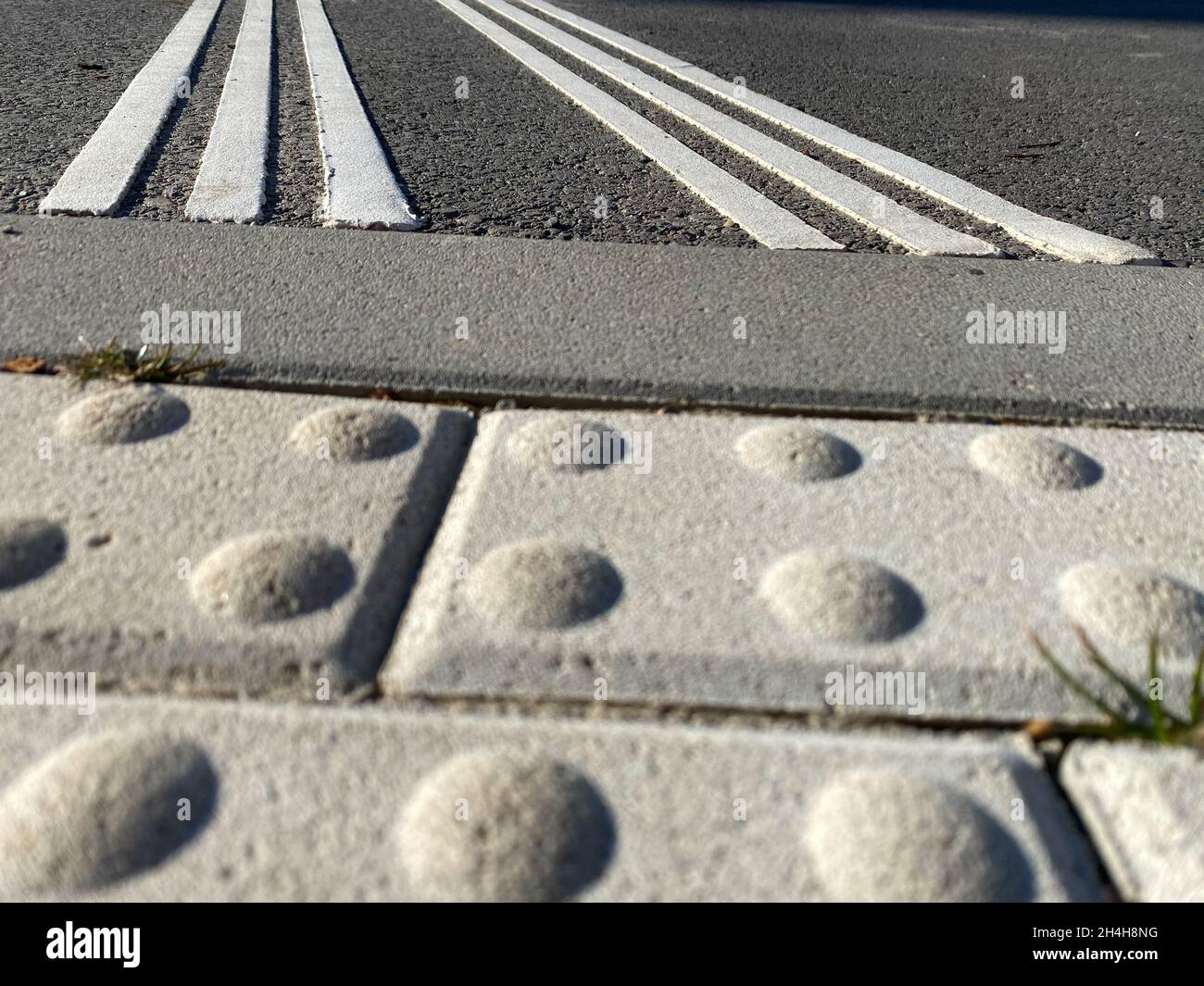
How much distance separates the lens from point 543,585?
1282 millimetres

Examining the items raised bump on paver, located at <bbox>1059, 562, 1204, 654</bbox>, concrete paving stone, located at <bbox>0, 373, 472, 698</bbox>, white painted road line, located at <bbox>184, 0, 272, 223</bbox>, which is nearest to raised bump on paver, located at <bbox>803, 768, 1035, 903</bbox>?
raised bump on paver, located at <bbox>1059, 562, 1204, 654</bbox>

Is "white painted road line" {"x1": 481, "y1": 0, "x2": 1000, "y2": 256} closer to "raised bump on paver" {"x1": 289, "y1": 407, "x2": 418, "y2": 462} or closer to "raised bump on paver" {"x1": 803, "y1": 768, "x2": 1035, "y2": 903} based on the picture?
"raised bump on paver" {"x1": 289, "y1": 407, "x2": 418, "y2": 462}

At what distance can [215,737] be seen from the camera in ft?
3.50

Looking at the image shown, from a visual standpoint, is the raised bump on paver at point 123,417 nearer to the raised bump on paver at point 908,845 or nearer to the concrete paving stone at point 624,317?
the concrete paving stone at point 624,317

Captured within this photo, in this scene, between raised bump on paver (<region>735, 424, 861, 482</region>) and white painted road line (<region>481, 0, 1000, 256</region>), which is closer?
raised bump on paver (<region>735, 424, 861, 482</region>)

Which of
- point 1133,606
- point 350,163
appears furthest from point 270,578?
point 350,163

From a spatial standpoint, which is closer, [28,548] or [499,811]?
[499,811]

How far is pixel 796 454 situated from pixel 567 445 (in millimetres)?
377

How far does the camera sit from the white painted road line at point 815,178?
8.68ft

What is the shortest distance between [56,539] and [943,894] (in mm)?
1196

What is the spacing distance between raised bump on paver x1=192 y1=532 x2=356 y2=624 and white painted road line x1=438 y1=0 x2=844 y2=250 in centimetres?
168

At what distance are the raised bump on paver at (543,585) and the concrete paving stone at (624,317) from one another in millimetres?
536

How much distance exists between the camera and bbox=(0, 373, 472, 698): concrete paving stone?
46.8 inches

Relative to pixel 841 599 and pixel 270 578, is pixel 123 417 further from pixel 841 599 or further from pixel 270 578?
pixel 841 599
